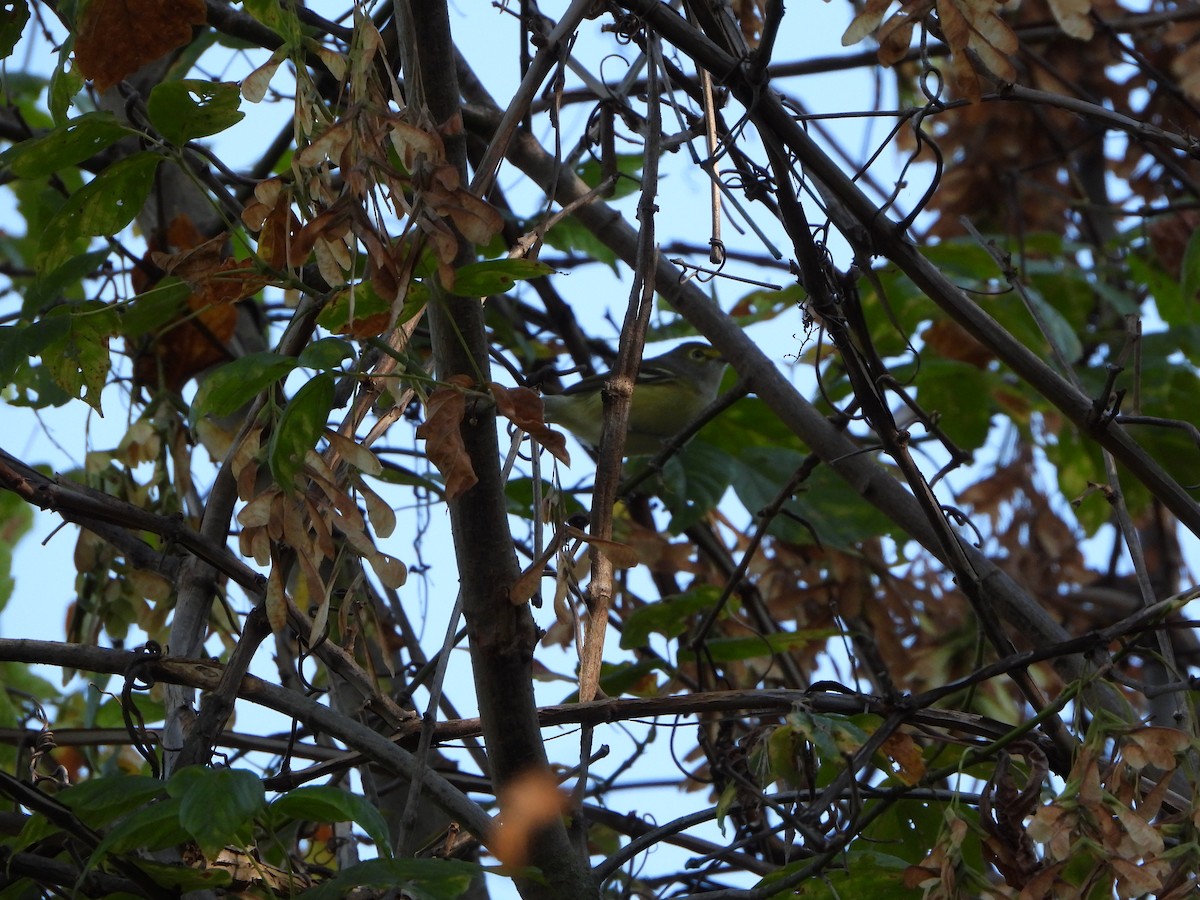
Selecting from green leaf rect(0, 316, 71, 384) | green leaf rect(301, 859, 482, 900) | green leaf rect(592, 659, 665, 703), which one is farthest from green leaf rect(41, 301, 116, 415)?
green leaf rect(592, 659, 665, 703)

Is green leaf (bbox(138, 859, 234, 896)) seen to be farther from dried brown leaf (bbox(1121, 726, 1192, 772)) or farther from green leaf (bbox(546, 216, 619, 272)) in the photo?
green leaf (bbox(546, 216, 619, 272))

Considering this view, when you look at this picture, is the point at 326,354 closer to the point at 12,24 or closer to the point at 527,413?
the point at 527,413

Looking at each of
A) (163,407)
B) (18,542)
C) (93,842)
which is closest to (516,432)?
(93,842)

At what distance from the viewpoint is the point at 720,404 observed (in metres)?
2.93

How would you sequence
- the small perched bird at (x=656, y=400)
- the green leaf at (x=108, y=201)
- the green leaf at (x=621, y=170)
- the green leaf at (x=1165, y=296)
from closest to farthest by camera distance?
the green leaf at (x=108, y=201) → the green leaf at (x=621, y=170) → the green leaf at (x=1165, y=296) → the small perched bird at (x=656, y=400)

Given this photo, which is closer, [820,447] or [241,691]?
[241,691]

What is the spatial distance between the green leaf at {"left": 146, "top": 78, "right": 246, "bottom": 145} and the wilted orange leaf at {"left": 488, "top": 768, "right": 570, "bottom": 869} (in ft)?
3.39

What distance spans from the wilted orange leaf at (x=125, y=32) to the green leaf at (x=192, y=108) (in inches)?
8.6

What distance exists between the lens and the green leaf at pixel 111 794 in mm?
1619

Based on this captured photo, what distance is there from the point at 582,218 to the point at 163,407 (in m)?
1.11

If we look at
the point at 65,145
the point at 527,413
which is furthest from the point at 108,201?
the point at 527,413

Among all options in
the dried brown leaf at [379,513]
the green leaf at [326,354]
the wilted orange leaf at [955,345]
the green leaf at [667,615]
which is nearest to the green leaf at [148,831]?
the dried brown leaf at [379,513]

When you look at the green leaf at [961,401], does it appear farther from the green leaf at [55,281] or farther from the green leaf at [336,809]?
the green leaf at [336,809]

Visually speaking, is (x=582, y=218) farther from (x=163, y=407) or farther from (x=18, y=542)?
(x=18, y=542)
